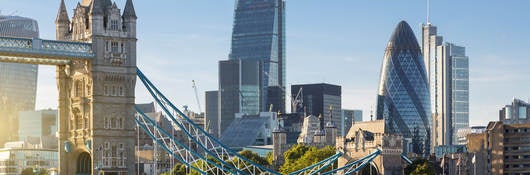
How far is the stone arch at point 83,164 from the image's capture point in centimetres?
11038

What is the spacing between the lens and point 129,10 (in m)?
111

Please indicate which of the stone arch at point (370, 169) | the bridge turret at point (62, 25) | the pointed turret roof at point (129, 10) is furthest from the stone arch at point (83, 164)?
the stone arch at point (370, 169)

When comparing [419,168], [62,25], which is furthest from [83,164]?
[419,168]

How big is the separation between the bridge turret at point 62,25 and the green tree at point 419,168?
80.2m

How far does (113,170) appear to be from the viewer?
108375 millimetres

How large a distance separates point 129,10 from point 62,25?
263 inches

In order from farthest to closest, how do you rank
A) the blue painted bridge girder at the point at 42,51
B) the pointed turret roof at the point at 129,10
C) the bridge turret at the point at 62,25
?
the bridge turret at the point at 62,25
the pointed turret roof at the point at 129,10
the blue painted bridge girder at the point at 42,51

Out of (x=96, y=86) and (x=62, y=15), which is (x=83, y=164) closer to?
(x=96, y=86)

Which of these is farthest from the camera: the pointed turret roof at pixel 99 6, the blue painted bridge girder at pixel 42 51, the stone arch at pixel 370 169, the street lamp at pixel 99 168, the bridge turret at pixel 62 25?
the stone arch at pixel 370 169

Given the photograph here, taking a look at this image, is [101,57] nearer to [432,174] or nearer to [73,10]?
[73,10]

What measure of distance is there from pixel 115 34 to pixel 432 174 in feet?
278

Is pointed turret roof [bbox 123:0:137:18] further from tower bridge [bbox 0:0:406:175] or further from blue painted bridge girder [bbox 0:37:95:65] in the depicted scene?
blue painted bridge girder [bbox 0:37:95:65]

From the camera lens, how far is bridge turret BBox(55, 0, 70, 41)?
11294 cm

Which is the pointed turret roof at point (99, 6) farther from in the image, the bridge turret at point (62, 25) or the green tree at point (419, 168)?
the green tree at point (419, 168)
